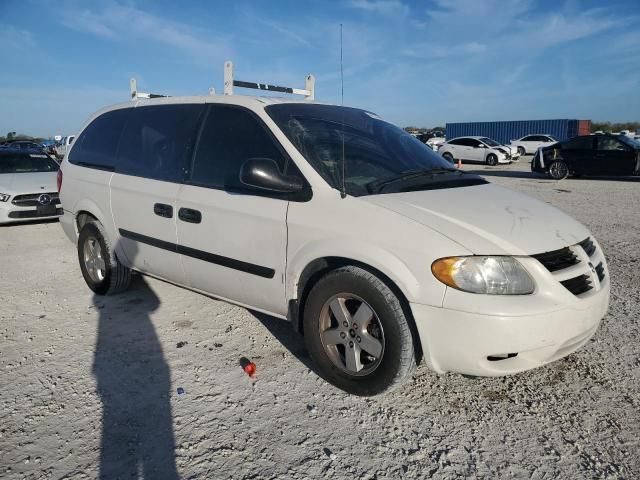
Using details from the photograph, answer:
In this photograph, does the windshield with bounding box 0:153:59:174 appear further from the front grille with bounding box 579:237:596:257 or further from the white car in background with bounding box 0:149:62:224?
the front grille with bounding box 579:237:596:257

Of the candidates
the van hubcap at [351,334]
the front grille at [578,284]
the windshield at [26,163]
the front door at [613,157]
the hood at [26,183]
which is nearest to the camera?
the front grille at [578,284]

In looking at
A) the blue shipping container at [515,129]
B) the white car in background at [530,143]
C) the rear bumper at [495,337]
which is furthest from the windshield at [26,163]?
the blue shipping container at [515,129]

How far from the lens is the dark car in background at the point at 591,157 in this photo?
14461 mm

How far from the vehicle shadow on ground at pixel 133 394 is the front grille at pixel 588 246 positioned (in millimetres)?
2487

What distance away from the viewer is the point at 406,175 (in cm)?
311

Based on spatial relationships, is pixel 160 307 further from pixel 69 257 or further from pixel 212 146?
pixel 69 257

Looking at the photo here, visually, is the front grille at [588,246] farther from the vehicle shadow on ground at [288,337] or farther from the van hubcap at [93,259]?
the van hubcap at [93,259]

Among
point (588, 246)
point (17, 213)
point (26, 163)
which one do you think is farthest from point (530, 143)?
point (588, 246)

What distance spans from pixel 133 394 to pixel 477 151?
2281cm

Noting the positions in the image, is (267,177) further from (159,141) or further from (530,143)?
(530,143)

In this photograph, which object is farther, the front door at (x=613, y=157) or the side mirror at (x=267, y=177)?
the front door at (x=613, y=157)

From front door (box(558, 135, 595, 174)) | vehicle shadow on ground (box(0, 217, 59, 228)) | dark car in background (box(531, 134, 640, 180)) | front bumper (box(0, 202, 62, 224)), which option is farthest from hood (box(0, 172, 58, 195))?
front door (box(558, 135, 595, 174))

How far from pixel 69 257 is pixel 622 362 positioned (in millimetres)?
6038

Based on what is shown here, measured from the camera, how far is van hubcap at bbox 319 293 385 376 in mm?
2627
